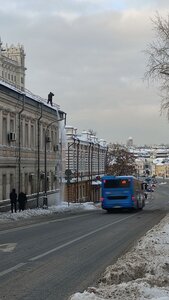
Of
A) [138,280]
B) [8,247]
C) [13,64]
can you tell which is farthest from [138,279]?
[13,64]

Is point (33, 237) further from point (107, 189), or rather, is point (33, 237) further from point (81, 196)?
point (81, 196)

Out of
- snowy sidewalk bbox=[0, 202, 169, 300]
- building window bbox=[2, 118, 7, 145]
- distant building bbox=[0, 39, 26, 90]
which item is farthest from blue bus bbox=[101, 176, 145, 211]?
distant building bbox=[0, 39, 26, 90]

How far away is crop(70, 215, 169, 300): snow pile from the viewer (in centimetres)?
731

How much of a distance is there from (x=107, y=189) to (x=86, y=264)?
2733 centimetres

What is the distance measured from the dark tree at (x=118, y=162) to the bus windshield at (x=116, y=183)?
5994 centimetres

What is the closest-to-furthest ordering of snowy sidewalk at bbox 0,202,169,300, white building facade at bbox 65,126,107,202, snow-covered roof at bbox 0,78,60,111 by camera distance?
snowy sidewalk at bbox 0,202,169,300 → snow-covered roof at bbox 0,78,60,111 → white building facade at bbox 65,126,107,202

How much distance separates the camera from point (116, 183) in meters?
39.4

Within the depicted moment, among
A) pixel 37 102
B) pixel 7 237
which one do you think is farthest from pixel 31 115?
pixel 7 237

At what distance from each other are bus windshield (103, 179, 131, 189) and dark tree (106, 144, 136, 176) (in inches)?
2360

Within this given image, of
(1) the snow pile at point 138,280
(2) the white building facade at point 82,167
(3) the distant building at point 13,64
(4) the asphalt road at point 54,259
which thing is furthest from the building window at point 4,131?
(3) the distant building at point 13,64

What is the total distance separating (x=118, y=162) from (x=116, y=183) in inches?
2513

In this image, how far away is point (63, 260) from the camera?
12.8 metres

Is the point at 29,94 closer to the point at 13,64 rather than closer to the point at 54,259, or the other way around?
the point at 54,259

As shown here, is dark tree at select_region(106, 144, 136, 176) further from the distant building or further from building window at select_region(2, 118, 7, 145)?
building window at select_region(2, 118, 7, 145)
